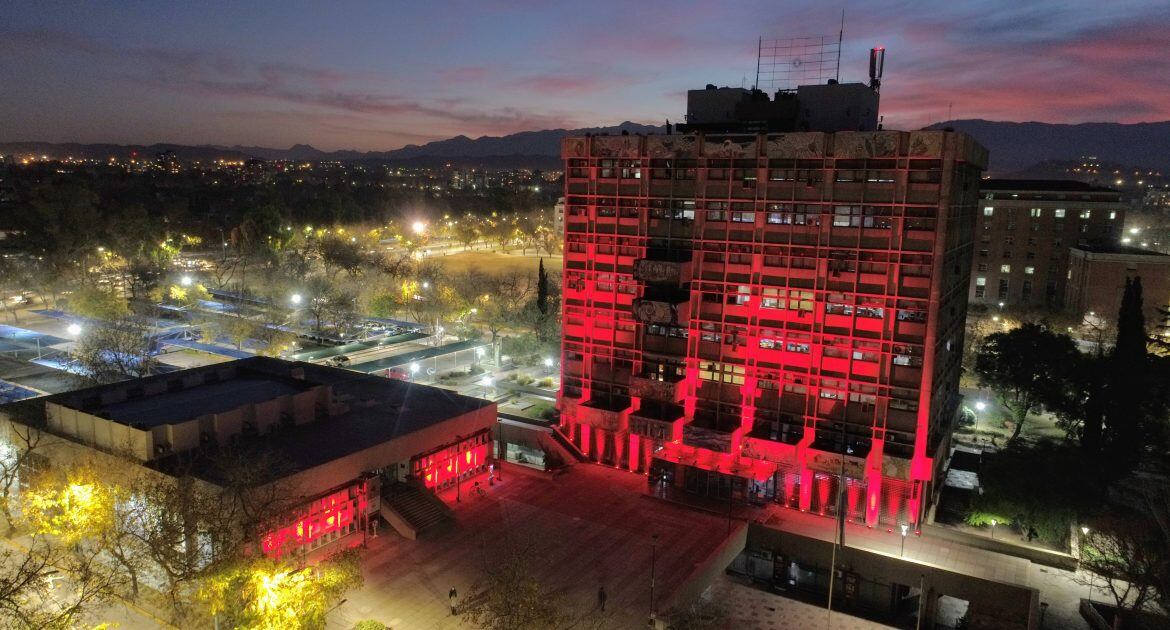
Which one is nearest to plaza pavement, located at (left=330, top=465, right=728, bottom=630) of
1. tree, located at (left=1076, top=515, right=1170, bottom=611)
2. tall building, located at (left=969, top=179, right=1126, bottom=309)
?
tree, located at (left=1076, top=515, right=1170, bottom=611)

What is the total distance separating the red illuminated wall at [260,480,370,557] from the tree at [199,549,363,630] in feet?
12.6

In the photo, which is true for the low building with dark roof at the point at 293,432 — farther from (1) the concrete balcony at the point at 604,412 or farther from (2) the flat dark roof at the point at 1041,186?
(2) the flat dark roof at the point at 1041,186

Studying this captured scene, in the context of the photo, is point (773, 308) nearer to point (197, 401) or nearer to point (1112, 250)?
point (197, 401)

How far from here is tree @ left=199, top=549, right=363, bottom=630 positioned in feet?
62.7

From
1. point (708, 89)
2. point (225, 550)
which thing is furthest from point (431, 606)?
point (708, 89)

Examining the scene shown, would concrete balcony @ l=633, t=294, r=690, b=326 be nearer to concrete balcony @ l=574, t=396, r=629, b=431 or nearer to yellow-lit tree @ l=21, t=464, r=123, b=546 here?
concrete balcony @ l=574, t=396, r=629, b=431

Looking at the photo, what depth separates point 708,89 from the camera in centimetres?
3778

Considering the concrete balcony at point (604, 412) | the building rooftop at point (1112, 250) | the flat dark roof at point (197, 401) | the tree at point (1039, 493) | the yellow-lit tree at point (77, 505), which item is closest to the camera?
the yellow-lit tree at point (77, 505)

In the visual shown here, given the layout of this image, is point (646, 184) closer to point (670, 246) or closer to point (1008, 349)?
point (670, 246)

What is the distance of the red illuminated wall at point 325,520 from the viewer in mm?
24734

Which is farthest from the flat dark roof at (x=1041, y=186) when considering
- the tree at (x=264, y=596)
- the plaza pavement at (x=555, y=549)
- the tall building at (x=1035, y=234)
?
the tree at (x=264, y=596)

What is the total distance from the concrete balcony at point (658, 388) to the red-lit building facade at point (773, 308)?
0.07m

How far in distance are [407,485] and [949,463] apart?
2811cm

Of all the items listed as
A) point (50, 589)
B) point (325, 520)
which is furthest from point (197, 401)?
point (50, 589)
